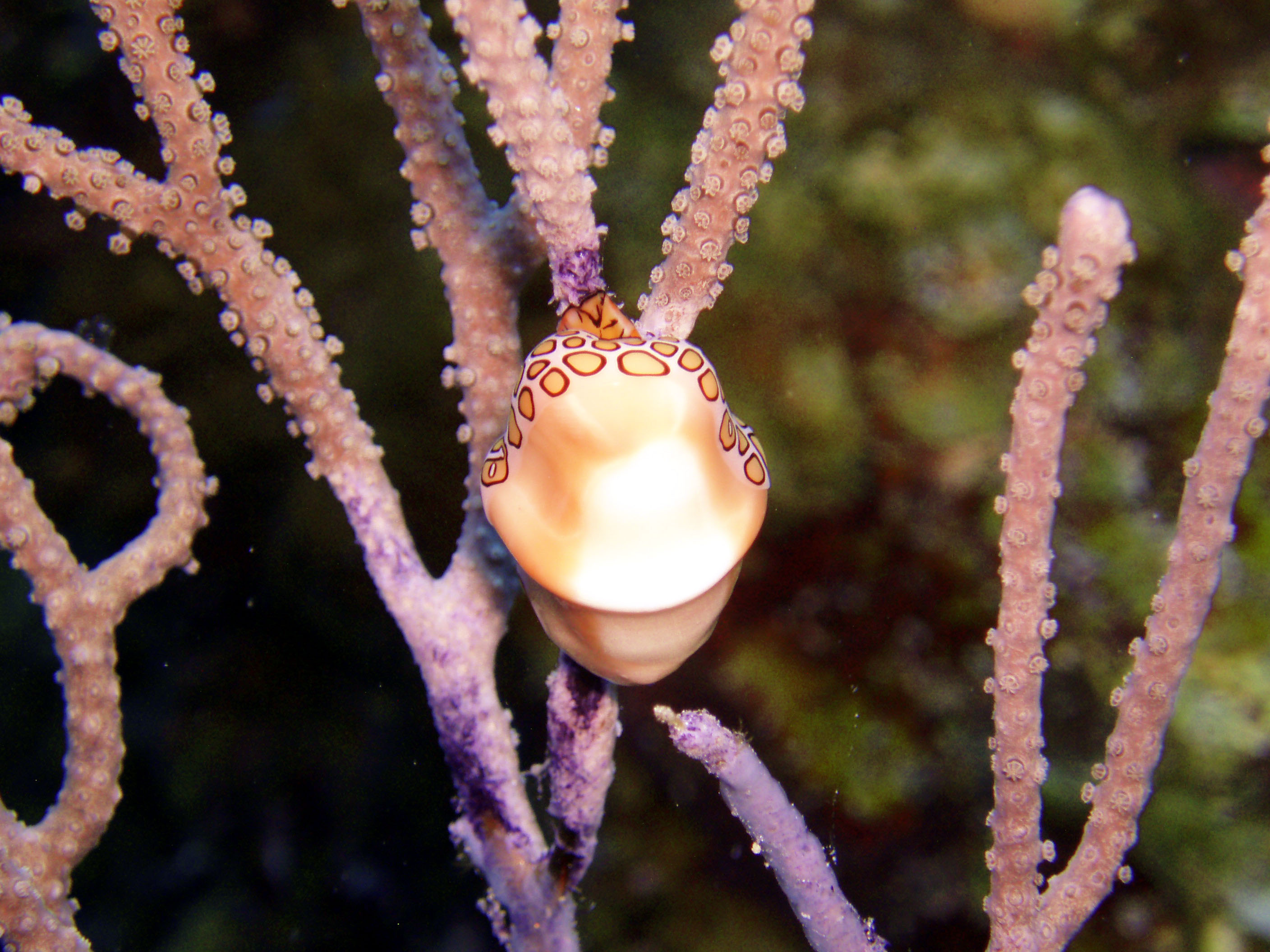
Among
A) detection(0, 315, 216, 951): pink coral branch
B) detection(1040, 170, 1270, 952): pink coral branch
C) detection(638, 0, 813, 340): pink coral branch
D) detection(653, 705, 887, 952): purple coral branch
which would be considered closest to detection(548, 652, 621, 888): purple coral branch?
detection(653, 705, 887, 952): purple coral branch

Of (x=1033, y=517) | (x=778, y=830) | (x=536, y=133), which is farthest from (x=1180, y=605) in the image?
(x=536, y=133)

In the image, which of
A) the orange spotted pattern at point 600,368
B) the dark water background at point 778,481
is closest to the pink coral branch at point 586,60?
the orange spotted pattern at point 600,368

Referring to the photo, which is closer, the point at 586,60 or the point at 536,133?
the point at 536,133

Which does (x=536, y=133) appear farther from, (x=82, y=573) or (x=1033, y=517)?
(x=82, y=573)

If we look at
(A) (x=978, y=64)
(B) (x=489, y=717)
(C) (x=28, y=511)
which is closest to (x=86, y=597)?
(C) (x=28, y=511)

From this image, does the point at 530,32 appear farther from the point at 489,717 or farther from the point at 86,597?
the point at 86,597

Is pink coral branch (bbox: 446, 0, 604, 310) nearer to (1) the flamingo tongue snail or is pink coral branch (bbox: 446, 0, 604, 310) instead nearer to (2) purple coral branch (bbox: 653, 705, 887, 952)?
(1) the flamingo tongue snail
